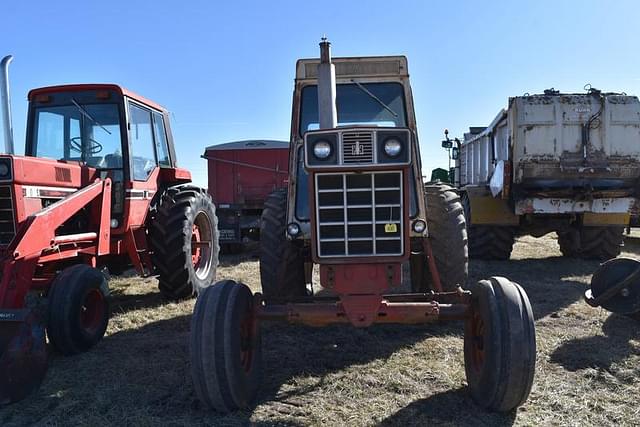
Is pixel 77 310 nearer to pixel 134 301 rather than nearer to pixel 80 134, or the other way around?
pixel 134 301

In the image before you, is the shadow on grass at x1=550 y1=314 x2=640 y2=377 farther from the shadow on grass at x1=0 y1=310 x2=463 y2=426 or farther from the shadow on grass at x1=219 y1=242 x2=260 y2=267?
the shadow on grass at x1=219 y1=242 x2=260 y2=267

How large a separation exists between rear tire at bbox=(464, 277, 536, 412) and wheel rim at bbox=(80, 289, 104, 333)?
3.24m

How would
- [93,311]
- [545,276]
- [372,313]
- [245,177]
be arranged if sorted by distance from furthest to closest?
[245,177] < [545,276] < [93,311] < [372,313]

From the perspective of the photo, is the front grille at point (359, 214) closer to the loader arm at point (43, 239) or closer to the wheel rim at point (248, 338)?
the wheel rim at point (248, 338)

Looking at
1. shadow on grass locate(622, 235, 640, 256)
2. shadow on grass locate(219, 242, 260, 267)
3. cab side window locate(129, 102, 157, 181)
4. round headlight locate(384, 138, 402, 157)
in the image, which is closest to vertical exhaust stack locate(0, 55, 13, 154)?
cab side window locate(129, 102, 157, 181)

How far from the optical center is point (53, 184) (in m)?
5.35

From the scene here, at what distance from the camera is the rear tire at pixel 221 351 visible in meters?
3.28

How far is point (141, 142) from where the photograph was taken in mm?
6457

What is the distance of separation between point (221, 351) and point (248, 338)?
0.42m

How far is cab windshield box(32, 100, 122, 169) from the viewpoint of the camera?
6.08 m

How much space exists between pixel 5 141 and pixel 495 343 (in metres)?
4.74

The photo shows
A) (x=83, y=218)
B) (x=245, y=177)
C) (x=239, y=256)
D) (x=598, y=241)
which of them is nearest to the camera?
(x=83, y=218)

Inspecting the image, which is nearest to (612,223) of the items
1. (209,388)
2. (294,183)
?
(294,183)

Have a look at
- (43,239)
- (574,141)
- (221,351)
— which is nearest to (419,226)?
(221,351)
